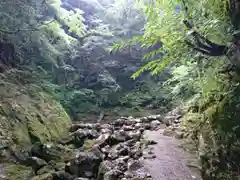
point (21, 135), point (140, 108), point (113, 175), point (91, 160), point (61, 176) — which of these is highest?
point (140, 108)

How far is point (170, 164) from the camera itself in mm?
4113

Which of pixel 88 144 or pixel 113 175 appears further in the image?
pixel 88 144

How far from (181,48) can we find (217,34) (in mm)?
413

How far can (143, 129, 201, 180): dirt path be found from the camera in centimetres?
360

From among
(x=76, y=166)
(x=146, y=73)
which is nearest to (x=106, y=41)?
(x=146, y=73)

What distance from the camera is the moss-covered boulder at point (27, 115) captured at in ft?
19.6

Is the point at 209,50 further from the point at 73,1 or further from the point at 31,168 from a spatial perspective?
the point at 73,1

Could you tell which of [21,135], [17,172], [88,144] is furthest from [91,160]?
[21,135]

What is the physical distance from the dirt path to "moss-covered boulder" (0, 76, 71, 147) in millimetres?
3288

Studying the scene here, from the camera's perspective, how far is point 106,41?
639 inches

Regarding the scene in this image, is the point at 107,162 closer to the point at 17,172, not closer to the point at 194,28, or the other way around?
the point at 17,172

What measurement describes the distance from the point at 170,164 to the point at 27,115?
458cm

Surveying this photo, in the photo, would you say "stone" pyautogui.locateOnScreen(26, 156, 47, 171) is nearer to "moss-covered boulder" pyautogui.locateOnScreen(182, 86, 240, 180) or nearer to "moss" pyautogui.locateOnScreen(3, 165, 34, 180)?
"moss" pyautogui.locateOnScreen(3, 165, 34, 180)

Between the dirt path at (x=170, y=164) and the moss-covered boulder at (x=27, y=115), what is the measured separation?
10.8ft
